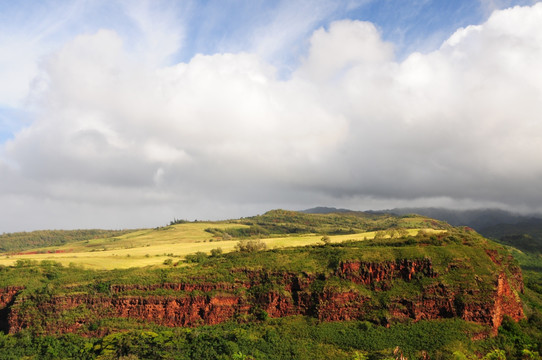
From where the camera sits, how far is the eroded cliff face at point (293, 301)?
71.0 meters

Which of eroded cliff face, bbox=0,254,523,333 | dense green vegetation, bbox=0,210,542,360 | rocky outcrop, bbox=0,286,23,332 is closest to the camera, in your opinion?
dense green vegetation, bbox=0,210,542,360

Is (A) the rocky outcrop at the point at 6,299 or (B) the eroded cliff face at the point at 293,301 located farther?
(A) the rocky outcrop at the point at 6,299

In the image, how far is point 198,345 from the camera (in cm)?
6259

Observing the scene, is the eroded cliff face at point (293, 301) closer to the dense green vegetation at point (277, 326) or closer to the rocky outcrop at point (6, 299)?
the rocky outcrop at point (6, 299)

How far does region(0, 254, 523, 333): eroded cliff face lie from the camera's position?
71.0 metres

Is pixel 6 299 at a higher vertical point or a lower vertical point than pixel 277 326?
higher

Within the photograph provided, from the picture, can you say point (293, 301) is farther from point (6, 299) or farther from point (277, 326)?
point (6, 299)

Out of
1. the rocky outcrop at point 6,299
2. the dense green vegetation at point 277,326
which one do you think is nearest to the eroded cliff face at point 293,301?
the rocky outcrop at point 6,299

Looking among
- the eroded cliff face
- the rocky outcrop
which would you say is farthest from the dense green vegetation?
the rocky outcrop

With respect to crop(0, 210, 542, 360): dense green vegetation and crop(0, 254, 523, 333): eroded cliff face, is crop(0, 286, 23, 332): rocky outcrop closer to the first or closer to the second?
crop(0, 254, 523, 333): eroded cliff face

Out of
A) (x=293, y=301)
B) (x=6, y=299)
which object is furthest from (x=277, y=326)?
(x=6, y=299)

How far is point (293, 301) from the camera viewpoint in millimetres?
76438

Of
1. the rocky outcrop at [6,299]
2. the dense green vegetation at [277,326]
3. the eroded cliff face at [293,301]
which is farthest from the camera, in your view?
the rocky outcrop at [6,299]

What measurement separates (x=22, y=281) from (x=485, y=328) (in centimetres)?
11216
